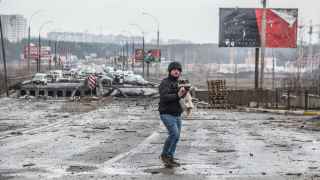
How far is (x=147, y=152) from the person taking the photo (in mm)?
13938

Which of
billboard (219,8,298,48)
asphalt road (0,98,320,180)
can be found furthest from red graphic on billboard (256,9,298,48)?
asphalt road (0,98,320,180)

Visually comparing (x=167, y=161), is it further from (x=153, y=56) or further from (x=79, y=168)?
(x=153, y=56)

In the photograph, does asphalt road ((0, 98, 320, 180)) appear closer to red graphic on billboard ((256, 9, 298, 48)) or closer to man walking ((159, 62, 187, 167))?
man walking ((159, 62, 187, 167))

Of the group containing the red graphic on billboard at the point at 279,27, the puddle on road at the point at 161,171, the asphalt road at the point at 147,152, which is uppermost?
the red graphic on billboard at the point at 279,27

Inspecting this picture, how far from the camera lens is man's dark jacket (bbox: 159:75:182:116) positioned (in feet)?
38.9

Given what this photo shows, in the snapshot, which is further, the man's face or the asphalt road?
the man's face

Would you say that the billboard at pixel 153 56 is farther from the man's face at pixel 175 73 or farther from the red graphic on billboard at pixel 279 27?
the man's face at pixel 175 73

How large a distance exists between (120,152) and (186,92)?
2.66 m

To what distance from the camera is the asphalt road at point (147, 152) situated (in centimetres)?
1076

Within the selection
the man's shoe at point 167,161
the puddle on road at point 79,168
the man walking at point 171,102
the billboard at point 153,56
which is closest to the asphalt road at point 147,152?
the puddle on road at point 79,168

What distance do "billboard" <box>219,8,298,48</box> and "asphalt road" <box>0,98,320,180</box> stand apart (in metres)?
29.5

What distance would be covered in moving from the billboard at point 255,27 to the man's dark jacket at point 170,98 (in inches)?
1553

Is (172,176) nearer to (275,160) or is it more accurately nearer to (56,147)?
(275,160)

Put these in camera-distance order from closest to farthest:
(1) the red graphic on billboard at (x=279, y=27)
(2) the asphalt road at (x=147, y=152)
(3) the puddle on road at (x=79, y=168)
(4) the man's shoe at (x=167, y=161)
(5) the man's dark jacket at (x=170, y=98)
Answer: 1. (2) the asphalt road at (x=147, y=152)
2. (3) the puddle on road at (x=79, y=168)
3. (4) the man's shoe at (x=167, y=161)
4. (5) the man's dark jacket at (x=170, y=98)
5. (1) the red graphic on billboard at (x=279, y=27)
